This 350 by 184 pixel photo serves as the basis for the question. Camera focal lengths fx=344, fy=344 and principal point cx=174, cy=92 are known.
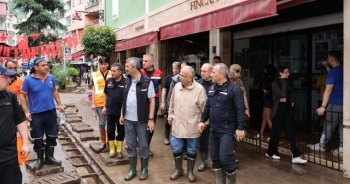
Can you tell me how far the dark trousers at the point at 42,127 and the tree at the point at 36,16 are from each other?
26061 millimetres

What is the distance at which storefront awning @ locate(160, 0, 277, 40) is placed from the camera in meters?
4.98

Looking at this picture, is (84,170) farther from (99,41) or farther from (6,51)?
(6,51)

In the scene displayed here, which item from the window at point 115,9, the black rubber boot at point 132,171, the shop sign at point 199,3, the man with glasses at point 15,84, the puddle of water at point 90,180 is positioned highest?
the window at point 115,9

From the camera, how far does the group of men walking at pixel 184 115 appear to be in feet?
14.1

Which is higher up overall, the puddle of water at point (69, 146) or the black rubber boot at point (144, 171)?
the black rubber boot at point (144, 171)

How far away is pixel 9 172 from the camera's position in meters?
3.37

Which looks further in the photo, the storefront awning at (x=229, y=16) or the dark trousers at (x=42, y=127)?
the dark trousers at (x=42, y=127)

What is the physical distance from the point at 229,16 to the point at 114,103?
246 cm

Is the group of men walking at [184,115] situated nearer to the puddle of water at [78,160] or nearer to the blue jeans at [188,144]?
the blue jeans at [188,144]

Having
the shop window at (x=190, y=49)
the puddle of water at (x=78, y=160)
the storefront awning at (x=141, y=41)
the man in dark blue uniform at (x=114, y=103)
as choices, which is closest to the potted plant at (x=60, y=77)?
the storefront awning at (x=141, y=41)

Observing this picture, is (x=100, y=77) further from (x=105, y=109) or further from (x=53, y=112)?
(x=53, y=112)

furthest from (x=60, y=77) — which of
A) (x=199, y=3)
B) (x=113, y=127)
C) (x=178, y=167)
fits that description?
(x=178, y=167)

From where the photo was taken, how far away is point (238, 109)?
4.22 metres

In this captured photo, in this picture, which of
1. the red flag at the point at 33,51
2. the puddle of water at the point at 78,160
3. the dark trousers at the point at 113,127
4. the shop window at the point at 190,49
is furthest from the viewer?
the red flag at the point at 33,51
